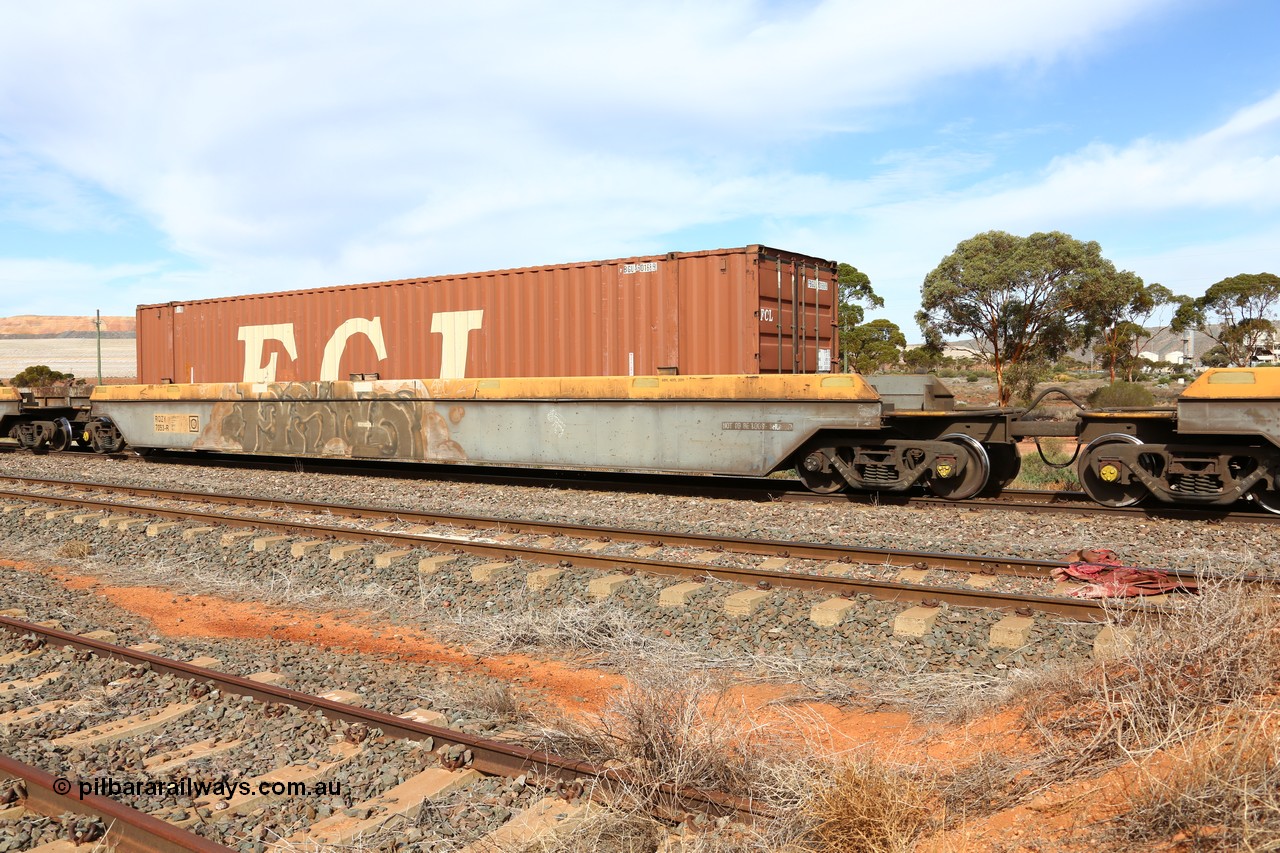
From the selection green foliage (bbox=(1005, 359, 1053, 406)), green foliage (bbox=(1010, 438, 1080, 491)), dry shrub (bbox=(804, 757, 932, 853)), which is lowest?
dry shrub (bbox=(804, 757, 932, 853))

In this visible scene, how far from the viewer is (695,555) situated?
8.23 m

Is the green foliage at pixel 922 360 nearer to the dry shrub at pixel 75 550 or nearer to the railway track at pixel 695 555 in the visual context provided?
the railway track at pixel 695 555

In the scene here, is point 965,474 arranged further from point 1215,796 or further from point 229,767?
point 229,767

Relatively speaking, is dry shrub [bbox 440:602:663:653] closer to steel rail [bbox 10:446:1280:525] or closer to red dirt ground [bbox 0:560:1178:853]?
red dirt ground [bbox 0:560:1178:853]

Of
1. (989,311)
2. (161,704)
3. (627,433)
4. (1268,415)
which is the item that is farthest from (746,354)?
(989,311)

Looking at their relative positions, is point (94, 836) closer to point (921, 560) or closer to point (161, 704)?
point (161, 704)

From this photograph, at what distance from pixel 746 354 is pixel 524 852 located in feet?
31.4

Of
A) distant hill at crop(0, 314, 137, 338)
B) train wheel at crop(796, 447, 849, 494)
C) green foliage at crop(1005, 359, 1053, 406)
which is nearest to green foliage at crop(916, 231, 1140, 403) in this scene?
green foliage at crop(1005, 359, 1053, 406)

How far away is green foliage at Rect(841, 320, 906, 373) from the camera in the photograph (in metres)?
48.3

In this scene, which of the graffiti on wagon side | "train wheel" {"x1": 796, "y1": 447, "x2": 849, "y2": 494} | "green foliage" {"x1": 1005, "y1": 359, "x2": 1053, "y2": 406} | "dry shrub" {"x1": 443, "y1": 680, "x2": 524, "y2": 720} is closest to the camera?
"dry shrub" {"x1": 443, "y1": 680, "x2": 524, "y2": 720}

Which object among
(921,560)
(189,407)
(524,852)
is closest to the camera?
(524,852)

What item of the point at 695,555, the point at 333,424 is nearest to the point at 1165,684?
the point at 695,555

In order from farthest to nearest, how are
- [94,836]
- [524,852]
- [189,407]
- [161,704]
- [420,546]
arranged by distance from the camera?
[189,407] → [420,546] → [161,704] → [94,836] → [524,852]

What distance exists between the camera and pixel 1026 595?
618 cm
